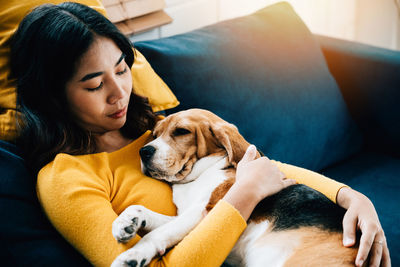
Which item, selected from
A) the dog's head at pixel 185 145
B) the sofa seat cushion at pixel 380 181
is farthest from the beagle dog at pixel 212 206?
the sofa seat cushion at pixel 380 181

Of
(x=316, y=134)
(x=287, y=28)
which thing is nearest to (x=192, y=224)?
(x=316, y=134)

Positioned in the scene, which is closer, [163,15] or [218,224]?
[218,224]

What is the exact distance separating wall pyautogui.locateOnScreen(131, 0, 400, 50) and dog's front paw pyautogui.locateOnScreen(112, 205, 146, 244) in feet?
5.04

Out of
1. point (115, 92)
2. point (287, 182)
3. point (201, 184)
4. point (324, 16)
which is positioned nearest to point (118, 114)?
point (115, 92)

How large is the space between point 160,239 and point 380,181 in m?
1.53

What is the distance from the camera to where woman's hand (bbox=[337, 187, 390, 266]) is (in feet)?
3.74

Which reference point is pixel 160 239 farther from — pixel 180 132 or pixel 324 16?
pixel 324 16

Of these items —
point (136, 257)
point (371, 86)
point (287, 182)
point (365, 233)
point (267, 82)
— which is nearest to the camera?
point (136, 257)

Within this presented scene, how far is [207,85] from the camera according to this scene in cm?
184

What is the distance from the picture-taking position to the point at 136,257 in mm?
1012

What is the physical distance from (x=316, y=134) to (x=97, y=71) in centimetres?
141

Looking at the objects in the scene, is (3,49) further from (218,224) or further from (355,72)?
(355,72)

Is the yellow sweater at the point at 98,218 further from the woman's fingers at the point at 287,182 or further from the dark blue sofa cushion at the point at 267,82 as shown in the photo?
the dark blue sofa cushion at the point at 267,82

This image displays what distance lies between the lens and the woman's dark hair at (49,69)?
1.20 metres
